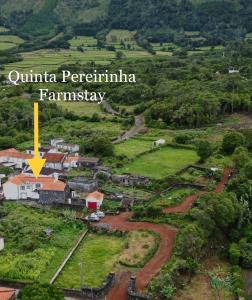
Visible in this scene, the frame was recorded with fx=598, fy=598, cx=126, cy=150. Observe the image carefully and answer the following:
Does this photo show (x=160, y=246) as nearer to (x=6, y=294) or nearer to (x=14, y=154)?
(x=6, y=294)

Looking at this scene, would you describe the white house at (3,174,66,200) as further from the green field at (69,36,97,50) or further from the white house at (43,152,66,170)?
the green field at (69,36,97,50)

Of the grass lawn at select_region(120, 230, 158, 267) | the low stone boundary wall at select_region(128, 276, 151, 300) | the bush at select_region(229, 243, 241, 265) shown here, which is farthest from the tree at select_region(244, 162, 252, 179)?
the low stone boundary wall at select_region(128, 276, 151, 300)

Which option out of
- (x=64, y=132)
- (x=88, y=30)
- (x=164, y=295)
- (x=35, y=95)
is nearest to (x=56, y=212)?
(x=164, y=295)

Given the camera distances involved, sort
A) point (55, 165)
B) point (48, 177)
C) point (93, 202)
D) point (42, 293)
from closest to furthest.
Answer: point (42, 293) < point (93, 202) < point (48, 177) < point (55, 165)

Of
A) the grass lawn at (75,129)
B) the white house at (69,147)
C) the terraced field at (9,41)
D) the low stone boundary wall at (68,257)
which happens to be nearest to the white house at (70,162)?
the white house at (69,147)

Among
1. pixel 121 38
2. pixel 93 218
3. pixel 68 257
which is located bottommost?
pixel 68 257

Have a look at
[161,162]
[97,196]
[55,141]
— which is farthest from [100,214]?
[55,141]

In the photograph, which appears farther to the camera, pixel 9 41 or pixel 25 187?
pixel 9 41
